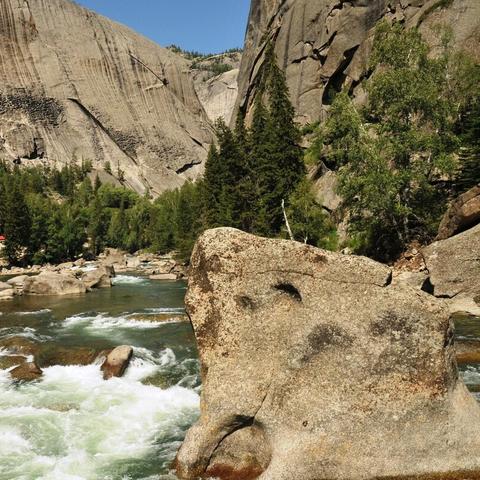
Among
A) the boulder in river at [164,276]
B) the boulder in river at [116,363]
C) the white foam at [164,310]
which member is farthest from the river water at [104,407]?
the boulder in river at [164,276]

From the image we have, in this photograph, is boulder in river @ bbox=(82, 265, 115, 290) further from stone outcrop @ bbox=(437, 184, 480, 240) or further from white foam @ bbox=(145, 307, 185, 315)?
stone outcrop @ bbox=(437, 184, 480, 240)

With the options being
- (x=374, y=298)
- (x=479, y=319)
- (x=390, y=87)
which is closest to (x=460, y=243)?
(x=479, y=319)

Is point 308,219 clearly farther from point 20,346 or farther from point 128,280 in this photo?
point 20,346

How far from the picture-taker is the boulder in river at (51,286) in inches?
1412

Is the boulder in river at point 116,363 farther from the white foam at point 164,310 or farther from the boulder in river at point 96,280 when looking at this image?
the boulder in river at point 96,280

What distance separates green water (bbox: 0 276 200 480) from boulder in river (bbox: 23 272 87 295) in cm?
1221

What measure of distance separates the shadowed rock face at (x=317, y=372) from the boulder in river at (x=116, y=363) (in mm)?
7376

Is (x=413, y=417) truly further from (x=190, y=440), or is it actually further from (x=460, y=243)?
(x=460, y=243)

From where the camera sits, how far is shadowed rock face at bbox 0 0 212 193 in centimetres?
15150

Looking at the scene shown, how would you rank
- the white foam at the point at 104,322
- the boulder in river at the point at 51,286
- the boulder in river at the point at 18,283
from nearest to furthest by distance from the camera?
the white foam at the point at 104,322
the boulder in river at the point at 51,286
the boulder in river at the point at 18,283

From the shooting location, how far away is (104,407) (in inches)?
494

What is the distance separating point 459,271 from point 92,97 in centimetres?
16746

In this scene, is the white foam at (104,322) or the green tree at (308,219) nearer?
the white foam at (104,322)

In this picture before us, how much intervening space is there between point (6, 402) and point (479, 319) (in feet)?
56.6
